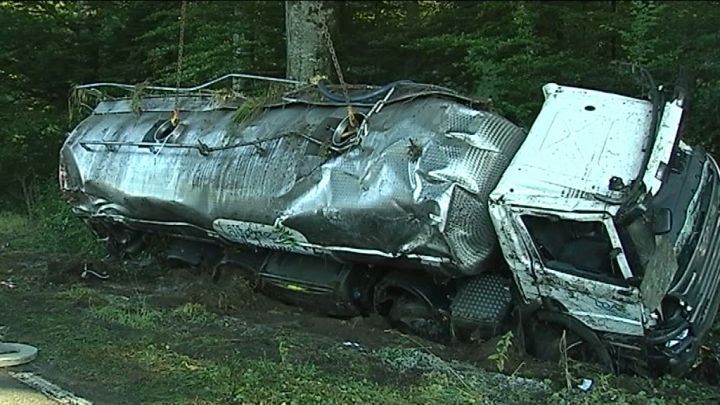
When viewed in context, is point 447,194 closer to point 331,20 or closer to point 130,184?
point 130,184

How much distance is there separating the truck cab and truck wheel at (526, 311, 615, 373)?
0.05ft

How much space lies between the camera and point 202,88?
449 inches

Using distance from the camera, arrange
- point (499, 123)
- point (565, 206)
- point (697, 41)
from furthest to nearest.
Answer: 1. point (697, 41)
2. point (499, 123)
3. point (565, 206)

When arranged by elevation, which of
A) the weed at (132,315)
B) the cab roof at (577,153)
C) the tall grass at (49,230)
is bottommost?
the tall grass at (49,230)

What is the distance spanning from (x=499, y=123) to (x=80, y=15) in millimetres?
13952

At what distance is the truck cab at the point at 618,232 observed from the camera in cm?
684

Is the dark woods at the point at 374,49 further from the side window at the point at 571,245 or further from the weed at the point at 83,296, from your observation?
the weed at the point at 83,296

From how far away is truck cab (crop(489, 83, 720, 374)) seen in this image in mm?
6836

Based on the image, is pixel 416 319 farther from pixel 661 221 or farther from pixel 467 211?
pixel 661 221

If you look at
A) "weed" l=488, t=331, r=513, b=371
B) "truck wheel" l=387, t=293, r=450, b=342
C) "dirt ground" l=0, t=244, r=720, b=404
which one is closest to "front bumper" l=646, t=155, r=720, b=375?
"dirt ground" l=0, t=244, r=720, b=404

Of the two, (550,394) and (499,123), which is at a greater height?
(499,123)

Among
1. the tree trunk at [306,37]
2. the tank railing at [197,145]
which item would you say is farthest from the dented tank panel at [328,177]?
the tree trunk at [306,37]

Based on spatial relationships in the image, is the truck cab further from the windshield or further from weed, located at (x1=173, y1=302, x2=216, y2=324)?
weed, located at (x1=173, y1=302, x2=216, y2=324)

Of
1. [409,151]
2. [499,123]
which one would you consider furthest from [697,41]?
[409,151]
